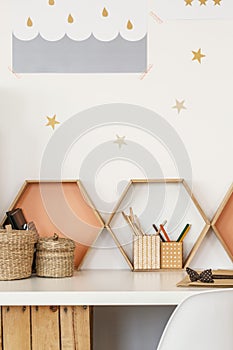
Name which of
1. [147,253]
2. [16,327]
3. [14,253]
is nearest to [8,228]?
[14,253]

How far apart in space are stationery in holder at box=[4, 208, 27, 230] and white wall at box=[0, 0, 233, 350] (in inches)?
6.1

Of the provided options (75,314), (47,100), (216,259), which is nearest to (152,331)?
(216,259)

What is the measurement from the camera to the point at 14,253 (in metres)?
2.22

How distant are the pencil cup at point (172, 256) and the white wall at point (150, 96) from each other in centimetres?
27

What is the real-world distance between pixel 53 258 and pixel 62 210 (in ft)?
1.12

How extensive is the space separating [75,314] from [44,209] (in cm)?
67

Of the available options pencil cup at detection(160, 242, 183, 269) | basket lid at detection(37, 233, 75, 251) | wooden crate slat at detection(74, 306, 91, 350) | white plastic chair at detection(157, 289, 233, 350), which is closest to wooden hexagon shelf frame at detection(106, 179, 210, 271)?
pencil cup at detection(160, 242, 183, 269)

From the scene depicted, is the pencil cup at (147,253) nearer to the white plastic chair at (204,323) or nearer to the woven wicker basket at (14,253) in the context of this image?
the woven wicker basket at (14,253)

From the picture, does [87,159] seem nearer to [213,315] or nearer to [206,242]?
[206,242]

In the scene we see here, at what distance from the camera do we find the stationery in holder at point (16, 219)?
237cm

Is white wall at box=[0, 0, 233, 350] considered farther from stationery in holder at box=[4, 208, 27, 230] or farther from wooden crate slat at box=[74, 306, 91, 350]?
wooden crate slat at box=[74, 306, 91, 350]

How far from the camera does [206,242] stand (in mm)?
2600

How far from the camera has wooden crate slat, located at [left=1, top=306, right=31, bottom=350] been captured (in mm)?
2051

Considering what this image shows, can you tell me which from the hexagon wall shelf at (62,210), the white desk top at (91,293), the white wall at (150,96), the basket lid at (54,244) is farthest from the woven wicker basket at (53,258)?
the white wall at (150,96)
